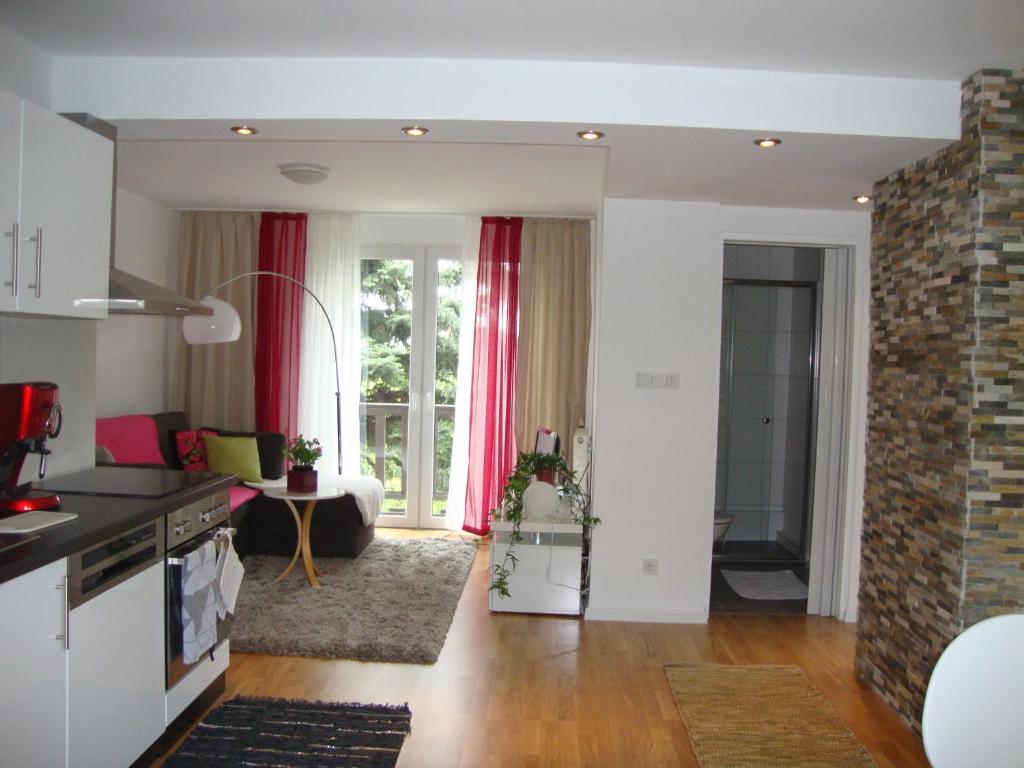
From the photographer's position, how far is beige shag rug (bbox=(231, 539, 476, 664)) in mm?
3426

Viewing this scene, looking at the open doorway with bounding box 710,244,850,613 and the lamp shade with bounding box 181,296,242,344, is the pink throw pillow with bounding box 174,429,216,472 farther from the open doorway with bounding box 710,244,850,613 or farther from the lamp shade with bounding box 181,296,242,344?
the open doorway with bounding box 710,244,850,613

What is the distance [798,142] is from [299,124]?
6.33 ft

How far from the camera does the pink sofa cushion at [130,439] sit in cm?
449

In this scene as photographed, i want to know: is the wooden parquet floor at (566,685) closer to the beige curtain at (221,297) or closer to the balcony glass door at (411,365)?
the balcony glass door at (411,365)

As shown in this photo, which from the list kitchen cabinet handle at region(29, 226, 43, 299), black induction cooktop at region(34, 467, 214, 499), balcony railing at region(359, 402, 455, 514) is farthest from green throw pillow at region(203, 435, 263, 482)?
kitchen cabinet handle at region(29, 226, 43, 299)

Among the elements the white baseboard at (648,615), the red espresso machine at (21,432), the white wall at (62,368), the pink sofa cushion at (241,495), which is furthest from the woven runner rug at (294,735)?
the pink sofa cushion at (241,495)

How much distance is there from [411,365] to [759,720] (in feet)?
12.2

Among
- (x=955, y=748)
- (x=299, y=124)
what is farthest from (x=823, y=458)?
(x=299, y=124)

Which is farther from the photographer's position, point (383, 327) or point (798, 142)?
point (383, 327)

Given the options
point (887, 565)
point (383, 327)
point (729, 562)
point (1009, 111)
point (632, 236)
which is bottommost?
point (729, 562)

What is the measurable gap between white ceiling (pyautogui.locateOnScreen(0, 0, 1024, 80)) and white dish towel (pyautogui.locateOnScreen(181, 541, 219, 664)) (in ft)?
5.87

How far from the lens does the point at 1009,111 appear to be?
8.59 ft

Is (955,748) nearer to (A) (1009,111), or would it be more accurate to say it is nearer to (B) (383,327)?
(A) (1009,111)

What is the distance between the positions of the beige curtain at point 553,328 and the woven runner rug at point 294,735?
2.99 m
